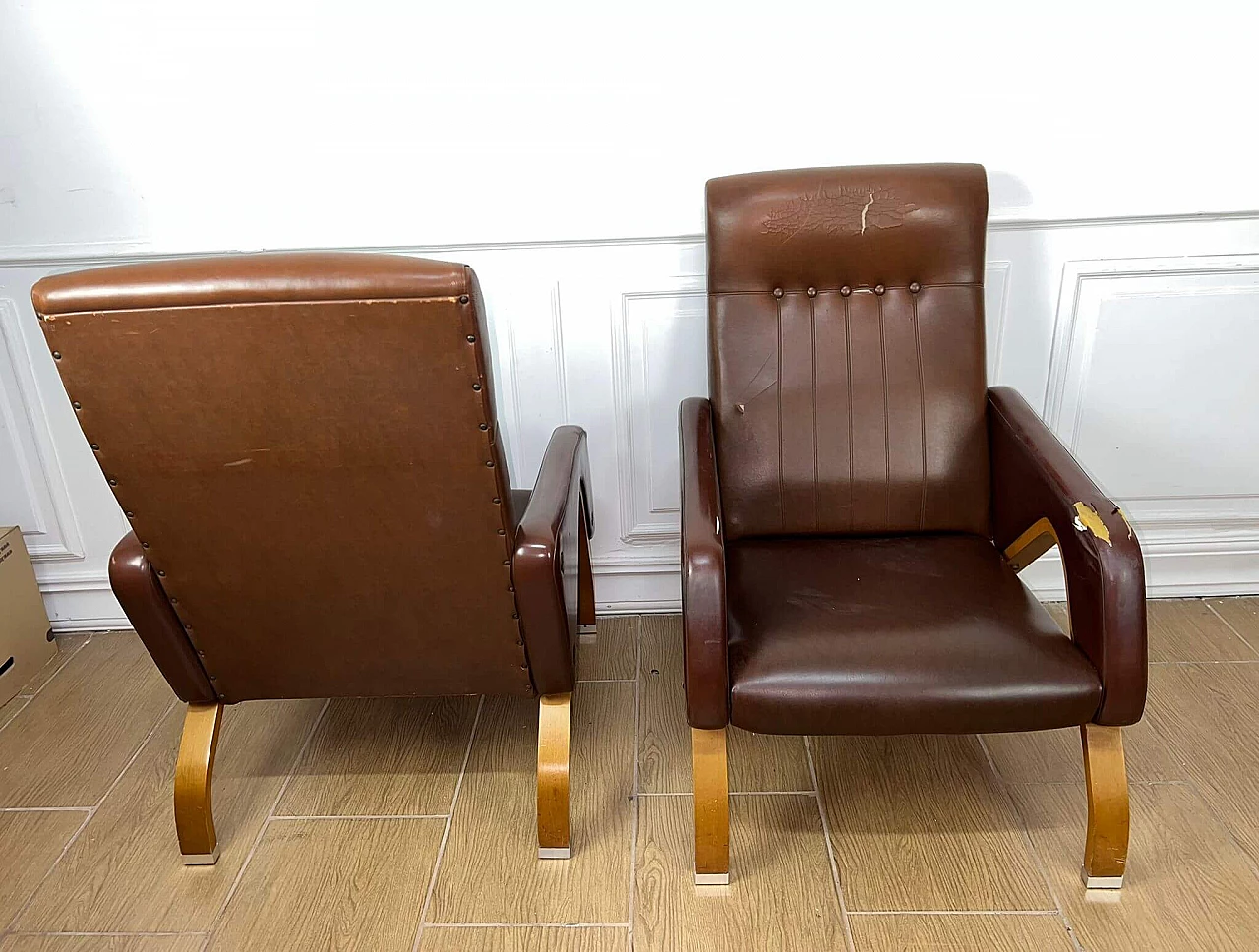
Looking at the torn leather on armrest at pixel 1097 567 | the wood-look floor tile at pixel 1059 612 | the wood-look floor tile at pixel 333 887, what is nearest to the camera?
the torn leather on armrest at pixel 1097 567

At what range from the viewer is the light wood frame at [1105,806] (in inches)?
52.0

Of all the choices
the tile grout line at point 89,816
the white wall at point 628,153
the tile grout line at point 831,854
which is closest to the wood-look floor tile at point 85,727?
the tile grout line at point 89,816

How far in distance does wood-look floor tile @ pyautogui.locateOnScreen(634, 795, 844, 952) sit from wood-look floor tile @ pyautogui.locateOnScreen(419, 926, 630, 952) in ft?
0.15

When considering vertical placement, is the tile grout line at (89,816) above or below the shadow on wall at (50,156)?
below

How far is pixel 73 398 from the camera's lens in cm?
110

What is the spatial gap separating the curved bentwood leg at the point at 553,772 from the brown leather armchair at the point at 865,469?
222mm

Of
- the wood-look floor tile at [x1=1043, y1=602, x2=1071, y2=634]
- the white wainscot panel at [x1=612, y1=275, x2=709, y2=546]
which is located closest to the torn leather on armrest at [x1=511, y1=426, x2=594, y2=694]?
the white wainscot panel at [x1=612, y1=275, x2=709, y2=546]

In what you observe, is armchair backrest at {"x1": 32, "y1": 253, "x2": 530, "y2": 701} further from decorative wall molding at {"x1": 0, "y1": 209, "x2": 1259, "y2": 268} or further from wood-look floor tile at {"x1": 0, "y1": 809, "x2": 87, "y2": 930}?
decorative wall molding at {"x1": 0, "y1": 209, "x2": 1259, "y2": 268}

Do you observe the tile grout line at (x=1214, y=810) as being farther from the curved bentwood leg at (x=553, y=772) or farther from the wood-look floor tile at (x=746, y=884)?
the curved bentwood leg at (x=553, y=772)

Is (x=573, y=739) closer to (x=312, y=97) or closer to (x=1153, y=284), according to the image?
(x=312, y=97)

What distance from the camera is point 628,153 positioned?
1.73m

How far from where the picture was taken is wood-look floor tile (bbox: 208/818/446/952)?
1.34m

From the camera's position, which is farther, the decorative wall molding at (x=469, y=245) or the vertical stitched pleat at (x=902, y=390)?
the decorative wall molding at (x=469, y=245)

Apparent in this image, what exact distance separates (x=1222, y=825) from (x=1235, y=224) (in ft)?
3.78
